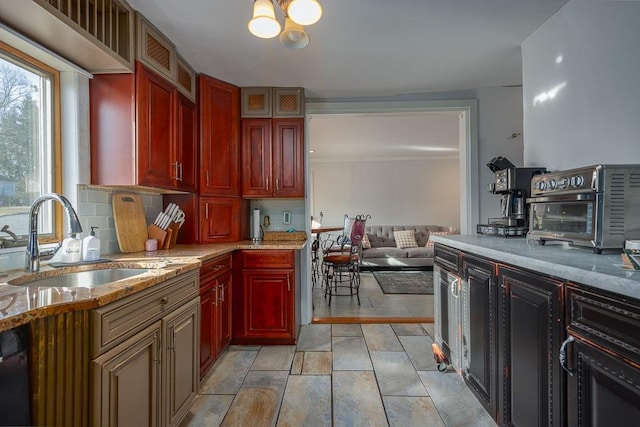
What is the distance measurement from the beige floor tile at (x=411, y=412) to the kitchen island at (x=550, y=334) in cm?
28

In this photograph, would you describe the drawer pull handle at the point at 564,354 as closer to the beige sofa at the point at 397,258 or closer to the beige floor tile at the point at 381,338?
the beige floor tile at the point at 381,338

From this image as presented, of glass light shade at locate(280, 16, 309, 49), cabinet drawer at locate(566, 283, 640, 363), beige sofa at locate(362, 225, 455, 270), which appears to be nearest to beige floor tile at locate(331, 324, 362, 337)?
cabinet drawer at locate(566, 283, 640, 363)

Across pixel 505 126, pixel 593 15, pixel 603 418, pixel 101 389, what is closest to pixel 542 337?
pixel 603 418

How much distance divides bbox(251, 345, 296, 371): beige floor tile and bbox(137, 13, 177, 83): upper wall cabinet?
218cm

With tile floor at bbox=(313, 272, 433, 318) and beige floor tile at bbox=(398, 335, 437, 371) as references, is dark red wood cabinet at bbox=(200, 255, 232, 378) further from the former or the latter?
beige floor tile at bbox=(398, 335, 437, 371)

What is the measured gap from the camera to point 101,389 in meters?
1.05

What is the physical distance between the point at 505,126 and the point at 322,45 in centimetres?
205

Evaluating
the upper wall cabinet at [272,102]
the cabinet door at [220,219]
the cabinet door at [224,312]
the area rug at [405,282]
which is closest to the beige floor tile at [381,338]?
the cabinet door at [224,312]

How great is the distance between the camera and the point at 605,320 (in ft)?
2.92

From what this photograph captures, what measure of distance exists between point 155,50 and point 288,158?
4.48 feet

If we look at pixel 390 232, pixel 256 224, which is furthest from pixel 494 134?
pixel 390 232

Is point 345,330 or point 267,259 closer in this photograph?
point 267,259

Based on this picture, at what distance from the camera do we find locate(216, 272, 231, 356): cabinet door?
2332 millimetres

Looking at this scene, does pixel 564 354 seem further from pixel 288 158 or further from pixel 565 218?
pixel 288 158
